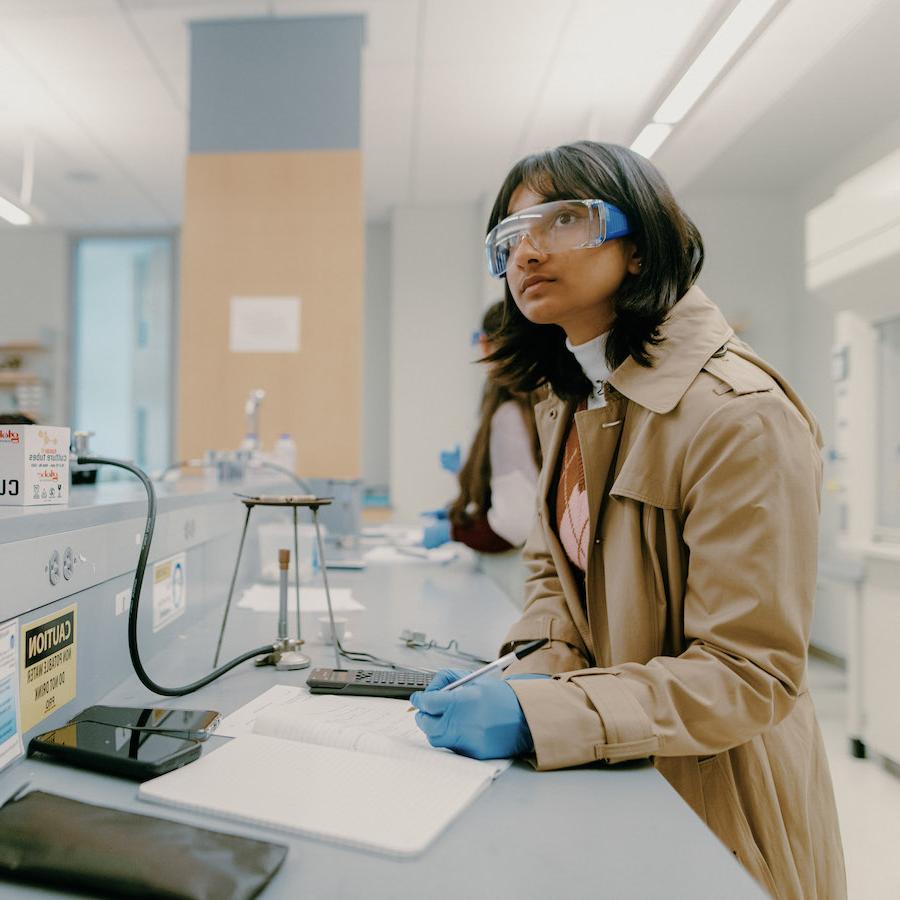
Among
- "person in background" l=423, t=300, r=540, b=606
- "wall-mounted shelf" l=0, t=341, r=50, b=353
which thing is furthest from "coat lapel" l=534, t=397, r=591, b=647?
"wall-mounted shelf" l=0, t=341, r=50, b=353

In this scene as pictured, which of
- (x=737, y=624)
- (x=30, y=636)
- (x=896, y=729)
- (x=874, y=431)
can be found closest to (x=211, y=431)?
(x=30, y=636)

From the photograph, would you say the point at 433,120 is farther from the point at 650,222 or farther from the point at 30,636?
the point at 30,636

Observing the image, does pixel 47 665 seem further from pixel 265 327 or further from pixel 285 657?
pixel 265 327

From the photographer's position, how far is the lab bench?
512 millimetres

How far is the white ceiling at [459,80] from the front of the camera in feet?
9.64

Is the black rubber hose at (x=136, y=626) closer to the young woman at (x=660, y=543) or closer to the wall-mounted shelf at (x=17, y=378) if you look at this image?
the young woman at (x=660, y=543)

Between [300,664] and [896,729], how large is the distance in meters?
2.53

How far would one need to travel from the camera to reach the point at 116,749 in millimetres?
688

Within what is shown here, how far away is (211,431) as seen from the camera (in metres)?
3.16

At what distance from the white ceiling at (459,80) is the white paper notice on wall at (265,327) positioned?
127cm

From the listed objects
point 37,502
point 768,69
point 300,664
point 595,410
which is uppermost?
point 768,69

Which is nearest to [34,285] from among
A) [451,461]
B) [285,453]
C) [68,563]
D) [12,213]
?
[12,213]

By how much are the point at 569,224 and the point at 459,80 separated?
9.85 feet

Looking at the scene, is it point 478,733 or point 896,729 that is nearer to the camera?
point 478,733
